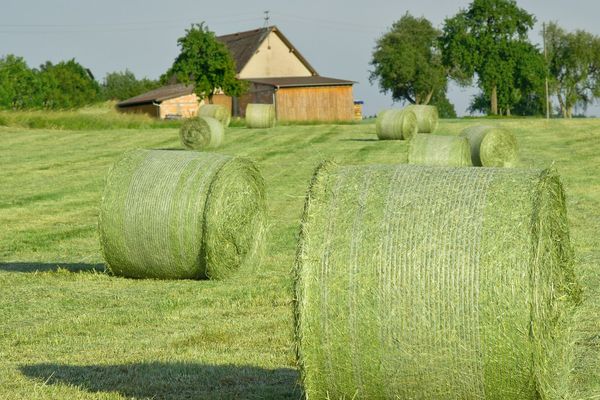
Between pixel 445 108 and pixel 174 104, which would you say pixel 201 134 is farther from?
pixel 445 108

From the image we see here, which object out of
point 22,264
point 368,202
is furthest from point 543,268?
point 22,264

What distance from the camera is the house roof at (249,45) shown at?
83438 millimetres

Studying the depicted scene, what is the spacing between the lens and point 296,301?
23.4 feet

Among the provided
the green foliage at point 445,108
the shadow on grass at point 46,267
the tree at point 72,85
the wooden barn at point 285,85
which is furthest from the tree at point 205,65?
the green foliage at point 445,108

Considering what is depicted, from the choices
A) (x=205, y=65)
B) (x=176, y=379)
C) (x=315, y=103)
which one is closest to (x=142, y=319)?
(x=176, y=379)

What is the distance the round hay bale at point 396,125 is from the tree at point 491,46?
59.9 meters

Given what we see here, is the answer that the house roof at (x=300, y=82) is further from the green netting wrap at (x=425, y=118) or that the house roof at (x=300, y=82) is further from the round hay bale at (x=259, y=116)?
the green netting wrap at (x=425, y=118)

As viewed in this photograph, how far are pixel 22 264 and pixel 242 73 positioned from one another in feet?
221

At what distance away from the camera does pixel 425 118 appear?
139 ft

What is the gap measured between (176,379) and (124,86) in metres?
121

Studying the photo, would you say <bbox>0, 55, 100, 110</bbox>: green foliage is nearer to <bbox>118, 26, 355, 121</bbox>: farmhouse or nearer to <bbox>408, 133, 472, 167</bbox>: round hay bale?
<bbox>118, 26, 355, 121</bbox>: farmhouse

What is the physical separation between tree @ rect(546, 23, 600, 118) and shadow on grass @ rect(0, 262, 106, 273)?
10372 centimetres

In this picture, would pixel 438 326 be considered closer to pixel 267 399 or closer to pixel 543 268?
pixel 543 268

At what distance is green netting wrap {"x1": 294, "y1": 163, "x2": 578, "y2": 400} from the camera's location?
22.0 feet
